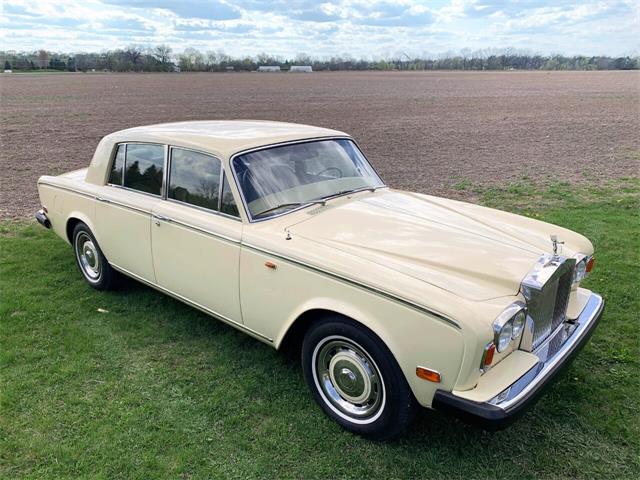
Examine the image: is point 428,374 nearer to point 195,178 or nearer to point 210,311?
point 210,311

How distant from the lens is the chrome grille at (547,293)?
8.68 ft

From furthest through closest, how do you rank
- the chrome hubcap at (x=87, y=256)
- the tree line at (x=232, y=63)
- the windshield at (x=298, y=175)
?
the tree line at (x=232, y=63), the chrome hubcap at (x=87, y=256), the windshield at (x=298, y=175)

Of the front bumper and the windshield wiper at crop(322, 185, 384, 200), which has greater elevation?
the windshield wiper at crop(322, 185, 384, 200)

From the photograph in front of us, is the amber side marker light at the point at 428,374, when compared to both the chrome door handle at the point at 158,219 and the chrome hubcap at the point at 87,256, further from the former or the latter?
the chrome hubcap at the point at 87,256

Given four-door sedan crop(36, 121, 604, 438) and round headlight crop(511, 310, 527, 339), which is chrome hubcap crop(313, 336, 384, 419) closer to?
four-door sedan crop(36, 121, 604, 438)

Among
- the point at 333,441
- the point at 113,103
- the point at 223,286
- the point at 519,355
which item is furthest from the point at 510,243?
the point at 113,103

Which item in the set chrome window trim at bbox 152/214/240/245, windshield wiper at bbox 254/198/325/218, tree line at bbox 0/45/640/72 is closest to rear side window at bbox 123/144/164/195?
chrome window trim at bbox 152/214/240/245

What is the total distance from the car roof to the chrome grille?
80.7 inches

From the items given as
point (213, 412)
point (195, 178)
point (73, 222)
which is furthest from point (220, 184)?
point (73, 222)

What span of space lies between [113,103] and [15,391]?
29064 millimetres

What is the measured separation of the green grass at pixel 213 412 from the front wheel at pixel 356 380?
124 mm

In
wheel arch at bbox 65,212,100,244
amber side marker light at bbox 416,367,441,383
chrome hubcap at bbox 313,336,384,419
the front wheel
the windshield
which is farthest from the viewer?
wheel arch at bbox 65,212,100,244

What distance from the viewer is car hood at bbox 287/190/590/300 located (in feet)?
8.85

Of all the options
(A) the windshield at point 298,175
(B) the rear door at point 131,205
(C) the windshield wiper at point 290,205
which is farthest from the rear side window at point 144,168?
(C) the windshield wiper at point 290,205
